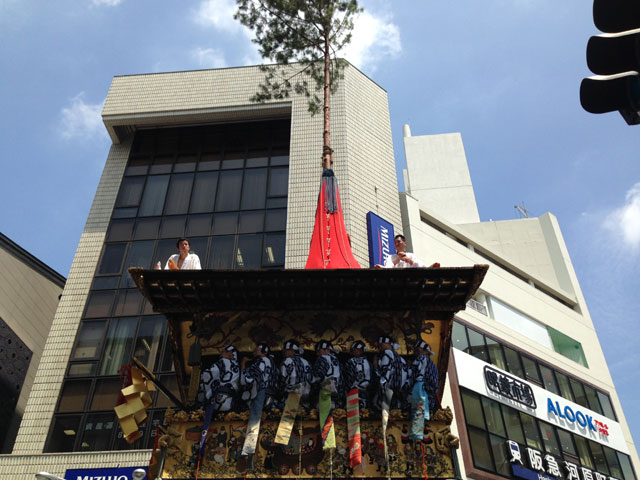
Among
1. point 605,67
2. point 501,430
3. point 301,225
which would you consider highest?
point 301,225

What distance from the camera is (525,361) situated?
27.1 meters

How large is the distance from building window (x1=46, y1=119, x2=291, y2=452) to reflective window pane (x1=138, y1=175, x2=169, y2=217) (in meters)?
0.05

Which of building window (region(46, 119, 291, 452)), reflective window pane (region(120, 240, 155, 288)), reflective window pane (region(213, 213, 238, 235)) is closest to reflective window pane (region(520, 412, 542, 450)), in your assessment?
building window (region(46, 119, 291, 452))

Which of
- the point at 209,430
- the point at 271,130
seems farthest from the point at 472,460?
the point at 271,130

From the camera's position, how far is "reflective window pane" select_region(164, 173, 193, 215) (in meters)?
24.5

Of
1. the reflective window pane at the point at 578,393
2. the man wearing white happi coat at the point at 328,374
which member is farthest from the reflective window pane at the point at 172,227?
the reflective window pane at the point at 578,393

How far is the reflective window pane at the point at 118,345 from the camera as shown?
20.2 metres

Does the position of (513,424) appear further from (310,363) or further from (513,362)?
(310,363)

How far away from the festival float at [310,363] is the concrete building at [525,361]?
41.9 ft

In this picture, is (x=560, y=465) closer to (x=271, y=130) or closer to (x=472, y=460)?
(x=472, y=460)

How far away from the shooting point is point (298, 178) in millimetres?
23578

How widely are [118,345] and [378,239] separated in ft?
35.7

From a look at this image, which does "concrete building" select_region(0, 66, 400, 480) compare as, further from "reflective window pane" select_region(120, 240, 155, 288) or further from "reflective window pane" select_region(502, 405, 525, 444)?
"reflective window pane" select_region(502, 405, 525, 444)

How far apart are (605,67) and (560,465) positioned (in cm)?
2461
